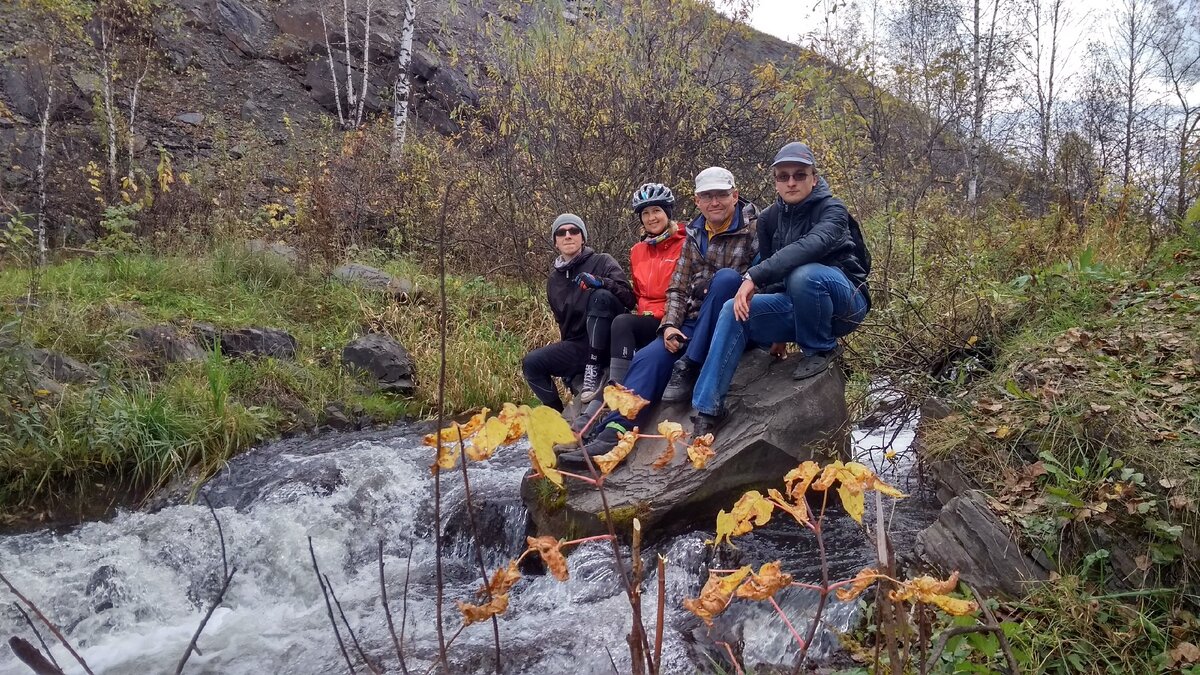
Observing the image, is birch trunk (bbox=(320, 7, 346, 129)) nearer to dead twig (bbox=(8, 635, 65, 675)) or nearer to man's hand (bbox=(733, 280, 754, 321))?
man's hand (bbox=(733, 280, 754, 321))

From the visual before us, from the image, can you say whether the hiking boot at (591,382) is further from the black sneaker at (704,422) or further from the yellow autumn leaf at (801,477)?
the yellow autumn leaf at (801,477)

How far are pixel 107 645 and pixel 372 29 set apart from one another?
1739 centimetres

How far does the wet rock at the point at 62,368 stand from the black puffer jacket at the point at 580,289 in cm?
357

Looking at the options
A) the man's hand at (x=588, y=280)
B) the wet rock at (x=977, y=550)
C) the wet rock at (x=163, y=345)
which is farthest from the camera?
the wet rock at (x=163, y=345)

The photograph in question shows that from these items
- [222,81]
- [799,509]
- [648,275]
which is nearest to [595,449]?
[648,275]

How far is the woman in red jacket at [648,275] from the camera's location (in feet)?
15.4

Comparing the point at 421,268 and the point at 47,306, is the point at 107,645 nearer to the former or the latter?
the point at 47,306

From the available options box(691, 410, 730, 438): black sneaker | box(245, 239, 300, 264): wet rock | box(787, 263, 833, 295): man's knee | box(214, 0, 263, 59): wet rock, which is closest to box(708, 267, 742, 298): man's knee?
box(787, 263, 833, 295): man's knee

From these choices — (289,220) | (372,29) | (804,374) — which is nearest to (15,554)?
(804,374)

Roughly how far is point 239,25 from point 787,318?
55.9ft

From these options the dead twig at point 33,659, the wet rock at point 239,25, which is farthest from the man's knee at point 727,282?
the wet rock at point 239,25

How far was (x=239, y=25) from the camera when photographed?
16.8 metres

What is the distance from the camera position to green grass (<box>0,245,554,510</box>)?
199 inches

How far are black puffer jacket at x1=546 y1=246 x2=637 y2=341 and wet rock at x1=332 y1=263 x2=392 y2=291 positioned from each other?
3846mm
